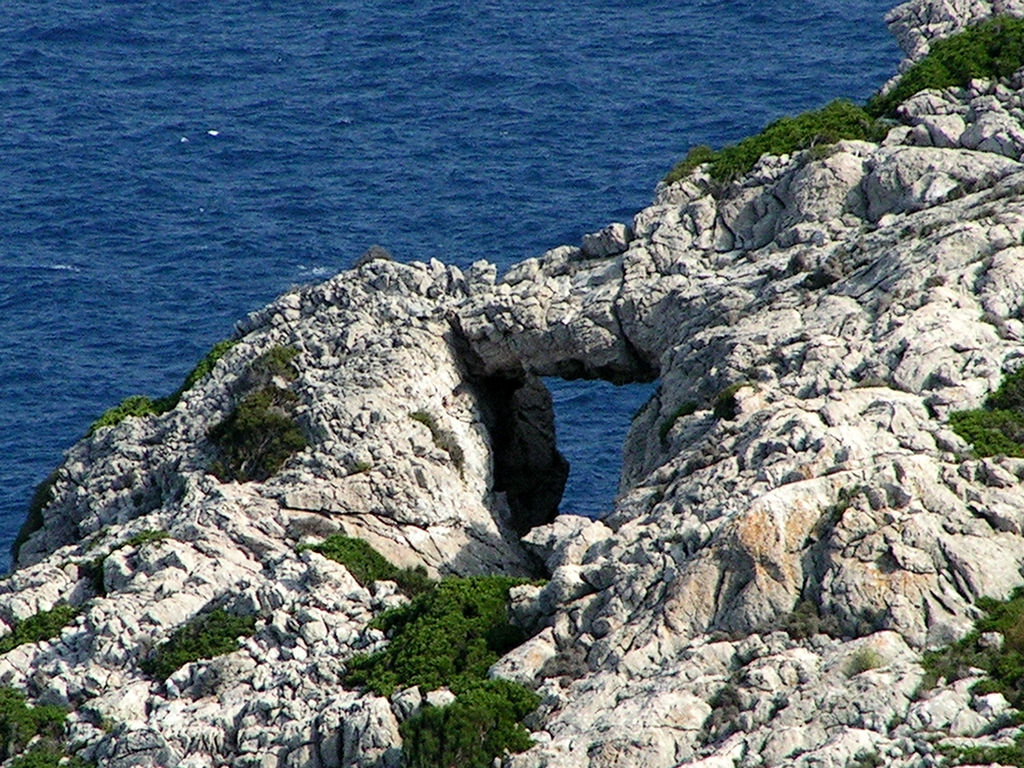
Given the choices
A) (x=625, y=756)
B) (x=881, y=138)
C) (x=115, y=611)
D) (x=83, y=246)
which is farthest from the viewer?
(x=83, y=246)

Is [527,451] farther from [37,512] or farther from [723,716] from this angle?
[723,716]

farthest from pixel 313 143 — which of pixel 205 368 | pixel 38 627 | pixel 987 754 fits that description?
pixel 987 754

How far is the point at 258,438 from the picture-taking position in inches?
2397

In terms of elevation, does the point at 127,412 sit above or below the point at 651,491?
above

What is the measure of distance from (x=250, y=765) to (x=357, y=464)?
1456 cm

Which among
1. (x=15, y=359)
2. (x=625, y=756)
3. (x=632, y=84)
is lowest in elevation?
(x=625, y=756)

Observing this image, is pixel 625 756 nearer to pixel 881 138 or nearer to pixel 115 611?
pixel 115 611

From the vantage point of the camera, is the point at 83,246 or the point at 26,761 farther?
the point at 83,246

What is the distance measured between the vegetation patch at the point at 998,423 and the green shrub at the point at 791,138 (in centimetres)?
1775

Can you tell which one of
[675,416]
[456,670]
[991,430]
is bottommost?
[456,670]

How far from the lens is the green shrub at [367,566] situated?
5403cm

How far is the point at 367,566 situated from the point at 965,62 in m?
28.7

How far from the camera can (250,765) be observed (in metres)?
45.8

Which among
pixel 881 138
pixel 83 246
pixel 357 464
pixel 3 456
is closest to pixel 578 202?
pixel 83 246
